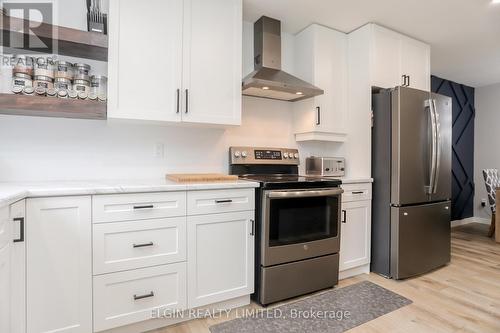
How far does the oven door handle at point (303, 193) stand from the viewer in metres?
1.98

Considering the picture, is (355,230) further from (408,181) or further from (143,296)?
(143,296)

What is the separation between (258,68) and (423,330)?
2321mm

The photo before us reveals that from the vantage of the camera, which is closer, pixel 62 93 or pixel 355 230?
pixel 62 93

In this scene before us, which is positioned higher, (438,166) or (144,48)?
(144,48)

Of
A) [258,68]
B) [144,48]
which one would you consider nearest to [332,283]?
[258,68]

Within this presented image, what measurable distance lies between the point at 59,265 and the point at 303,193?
155cm

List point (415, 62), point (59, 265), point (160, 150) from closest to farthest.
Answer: point (59, 265) < point (160, 150) < point (415, 62)

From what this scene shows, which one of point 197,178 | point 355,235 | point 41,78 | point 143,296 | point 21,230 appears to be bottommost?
point 143,296

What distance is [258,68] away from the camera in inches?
102

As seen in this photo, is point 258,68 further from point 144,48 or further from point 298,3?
point 144,48

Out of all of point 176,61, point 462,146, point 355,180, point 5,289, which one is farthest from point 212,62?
point 462,146

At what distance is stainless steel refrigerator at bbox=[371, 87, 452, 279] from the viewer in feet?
8.21

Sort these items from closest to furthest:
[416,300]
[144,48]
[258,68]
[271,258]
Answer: [144,48], [271,258], [416,300], [258,68]

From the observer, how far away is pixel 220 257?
6.31 feet
